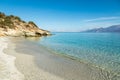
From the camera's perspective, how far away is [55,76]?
11273mm

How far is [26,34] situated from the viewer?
77188 mm

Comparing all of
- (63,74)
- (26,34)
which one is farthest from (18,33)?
(63,74)

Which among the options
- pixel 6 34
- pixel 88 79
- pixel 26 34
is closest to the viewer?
pixel 88 79

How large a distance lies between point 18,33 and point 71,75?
64314 millimetres

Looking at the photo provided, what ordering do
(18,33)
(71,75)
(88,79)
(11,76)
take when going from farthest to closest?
(18,33) → (71,75) → (88,79) → (11,76)

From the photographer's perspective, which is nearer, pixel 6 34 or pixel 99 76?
pixel 99 76

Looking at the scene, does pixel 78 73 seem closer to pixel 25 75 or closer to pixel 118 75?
pixel 118 75

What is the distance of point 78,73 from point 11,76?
5.39 m

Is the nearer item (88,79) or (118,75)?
(88,79)

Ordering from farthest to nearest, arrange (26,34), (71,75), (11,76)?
(26,34)
(71,75)
(11,76)

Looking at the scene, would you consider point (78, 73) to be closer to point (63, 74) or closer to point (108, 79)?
point (63, 74)

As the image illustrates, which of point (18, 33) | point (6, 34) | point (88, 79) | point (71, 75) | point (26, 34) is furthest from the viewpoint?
point (26, 34)

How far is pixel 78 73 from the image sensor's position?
12.4 m

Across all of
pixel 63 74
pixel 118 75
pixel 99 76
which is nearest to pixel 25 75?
pixel 63 74
